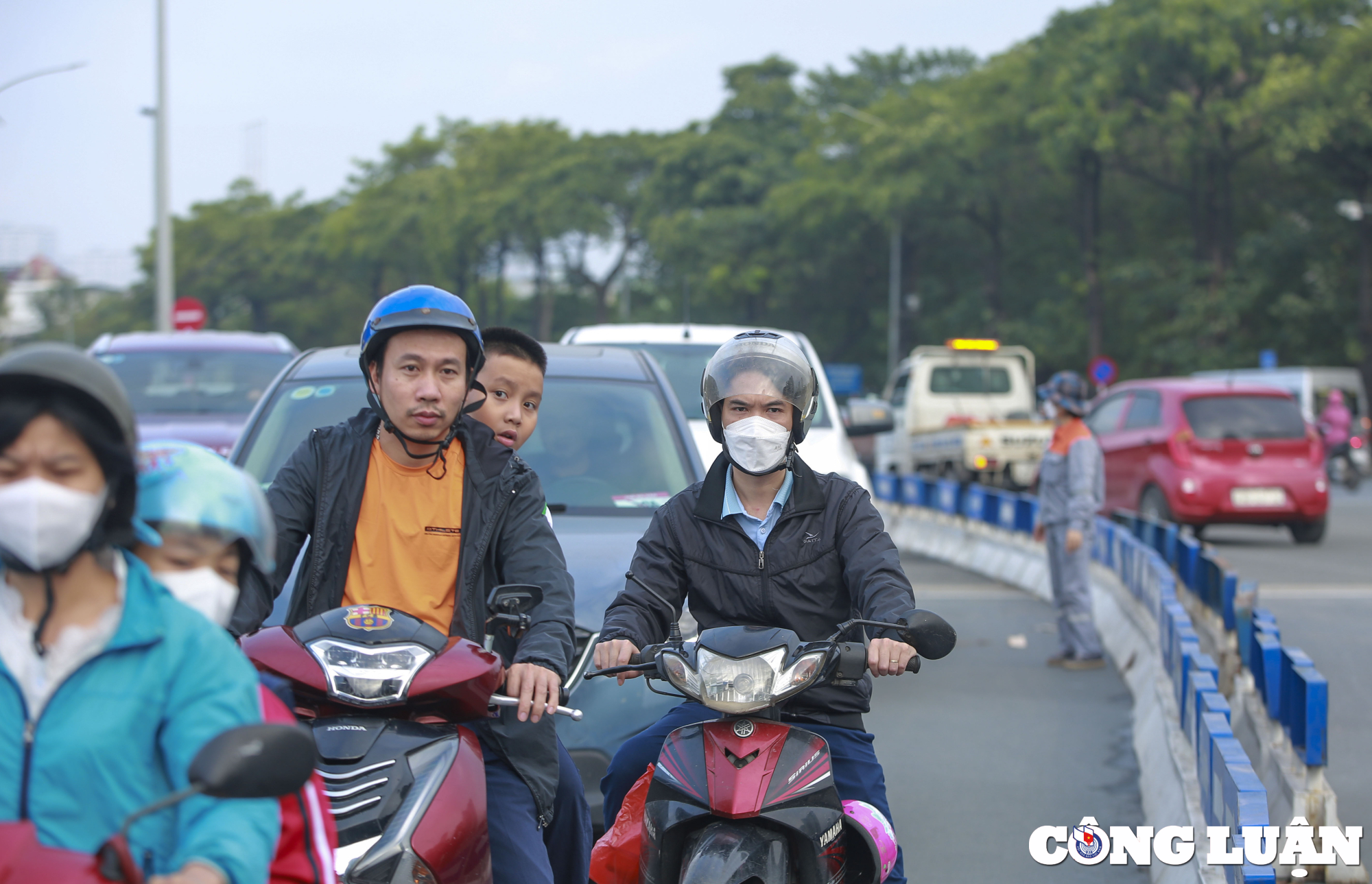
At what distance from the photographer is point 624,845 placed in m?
3.46

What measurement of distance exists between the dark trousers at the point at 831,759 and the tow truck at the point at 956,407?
1881cm

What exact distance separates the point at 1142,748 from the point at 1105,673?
2621 millimetres

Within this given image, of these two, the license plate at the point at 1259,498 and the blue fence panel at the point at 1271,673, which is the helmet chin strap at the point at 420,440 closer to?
the blue fence panel at the point at 1271,673

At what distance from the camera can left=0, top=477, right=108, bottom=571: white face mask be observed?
1.85 meters

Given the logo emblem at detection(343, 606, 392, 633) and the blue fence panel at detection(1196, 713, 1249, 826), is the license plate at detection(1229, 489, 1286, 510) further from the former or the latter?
the logo emblem at detection(343, 606, 392, 633)

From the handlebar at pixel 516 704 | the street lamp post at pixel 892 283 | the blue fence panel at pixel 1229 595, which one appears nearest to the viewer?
the handlebar at pixel 516 704

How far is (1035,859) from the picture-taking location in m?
5.20

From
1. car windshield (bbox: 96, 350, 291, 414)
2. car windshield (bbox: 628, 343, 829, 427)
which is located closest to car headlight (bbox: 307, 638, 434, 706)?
car windshield (bbox: 628, 343, 829, 427)

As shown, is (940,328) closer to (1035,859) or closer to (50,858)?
(1035,859)

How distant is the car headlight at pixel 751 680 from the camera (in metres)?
3.08

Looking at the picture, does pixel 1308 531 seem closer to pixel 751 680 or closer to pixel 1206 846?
pixel 1206 846

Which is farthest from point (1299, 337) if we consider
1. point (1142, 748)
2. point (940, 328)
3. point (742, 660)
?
point (742, 660)

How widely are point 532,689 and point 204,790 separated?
1.24 m

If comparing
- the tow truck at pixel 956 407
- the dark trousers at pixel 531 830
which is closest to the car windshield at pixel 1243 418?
the tow truck at pixel 956 407
